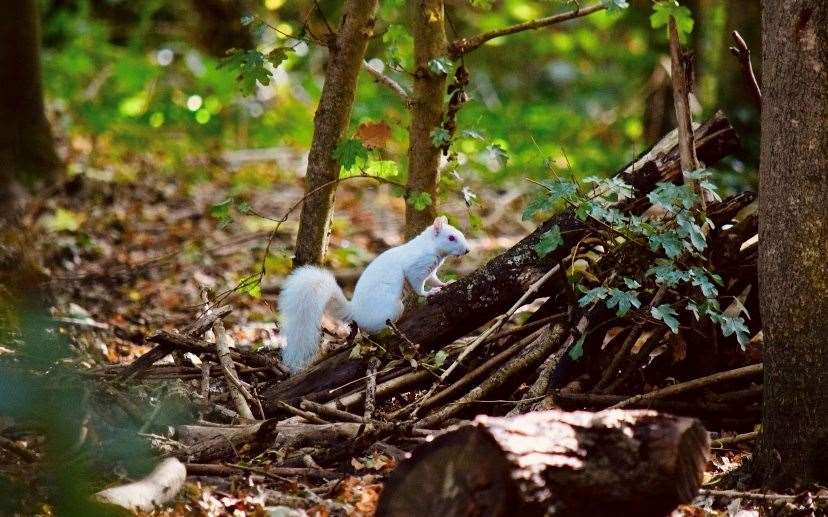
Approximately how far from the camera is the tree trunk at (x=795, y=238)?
11.8 ft

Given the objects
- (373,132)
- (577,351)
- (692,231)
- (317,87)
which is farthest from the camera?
(317,87)

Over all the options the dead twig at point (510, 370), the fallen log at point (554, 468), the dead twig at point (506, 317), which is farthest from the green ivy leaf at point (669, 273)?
the fallen log at point (554, 468)

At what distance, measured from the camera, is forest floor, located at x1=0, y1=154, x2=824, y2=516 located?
3.75 meters

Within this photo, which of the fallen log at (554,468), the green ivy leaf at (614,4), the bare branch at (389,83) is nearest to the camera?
the fallen log at (554,468)

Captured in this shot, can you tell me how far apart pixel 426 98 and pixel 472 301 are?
1122mm

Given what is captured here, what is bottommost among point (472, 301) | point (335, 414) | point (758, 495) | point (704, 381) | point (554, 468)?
point (758, 495)

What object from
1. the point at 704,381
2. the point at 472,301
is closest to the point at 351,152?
the point at 472,301

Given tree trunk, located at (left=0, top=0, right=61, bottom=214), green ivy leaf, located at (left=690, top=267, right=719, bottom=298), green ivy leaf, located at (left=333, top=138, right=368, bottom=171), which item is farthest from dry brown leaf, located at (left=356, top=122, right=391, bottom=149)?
tree trunk, located at (left=0, top=0, right=61, bottom=214)

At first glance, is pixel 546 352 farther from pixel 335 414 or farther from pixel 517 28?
pixel 517 28

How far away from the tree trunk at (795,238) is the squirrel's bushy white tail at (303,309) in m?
2.00

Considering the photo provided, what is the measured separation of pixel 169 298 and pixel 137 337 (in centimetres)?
90

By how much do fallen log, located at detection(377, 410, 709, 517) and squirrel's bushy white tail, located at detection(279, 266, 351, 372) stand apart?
1731mm

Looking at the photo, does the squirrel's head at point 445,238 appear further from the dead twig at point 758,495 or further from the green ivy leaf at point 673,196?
the dead twig at point 758,495

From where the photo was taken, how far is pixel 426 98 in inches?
199
